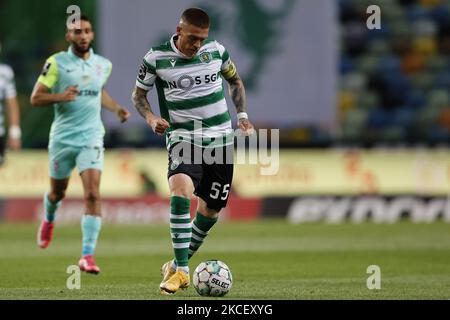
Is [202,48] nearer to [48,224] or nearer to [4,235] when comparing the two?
[48,224]

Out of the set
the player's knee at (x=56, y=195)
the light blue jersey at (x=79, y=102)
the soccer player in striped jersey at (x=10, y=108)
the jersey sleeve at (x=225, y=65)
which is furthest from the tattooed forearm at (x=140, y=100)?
the soccer player in striped jersey at (x=10, y=108)

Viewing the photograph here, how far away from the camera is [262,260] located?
12.1 m

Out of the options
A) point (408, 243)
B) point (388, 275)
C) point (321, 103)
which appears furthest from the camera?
point (321, 103)

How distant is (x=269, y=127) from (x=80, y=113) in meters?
9.00

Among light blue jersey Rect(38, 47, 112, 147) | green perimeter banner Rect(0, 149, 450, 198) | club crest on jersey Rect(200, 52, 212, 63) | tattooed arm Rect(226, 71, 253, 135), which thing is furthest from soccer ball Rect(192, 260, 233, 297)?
green perimeter banner Rect(0, 149, 450, 198)

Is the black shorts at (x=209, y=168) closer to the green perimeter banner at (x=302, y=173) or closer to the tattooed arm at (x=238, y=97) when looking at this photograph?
the tattooed arm at (x=238, y=97)

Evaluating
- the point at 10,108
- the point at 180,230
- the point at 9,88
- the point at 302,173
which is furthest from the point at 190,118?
the point at 302,173

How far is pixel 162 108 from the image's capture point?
30.1 feet

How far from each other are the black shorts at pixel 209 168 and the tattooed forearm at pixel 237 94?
365 millimetres

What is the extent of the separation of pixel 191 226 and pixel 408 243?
5.52 m

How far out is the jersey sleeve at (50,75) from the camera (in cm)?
1087

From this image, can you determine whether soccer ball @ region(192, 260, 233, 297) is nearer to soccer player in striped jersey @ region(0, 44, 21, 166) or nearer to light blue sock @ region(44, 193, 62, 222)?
light blue sock @ region(44, 193, 62, 222)

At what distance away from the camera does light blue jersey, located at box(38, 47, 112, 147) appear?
36.4ft
